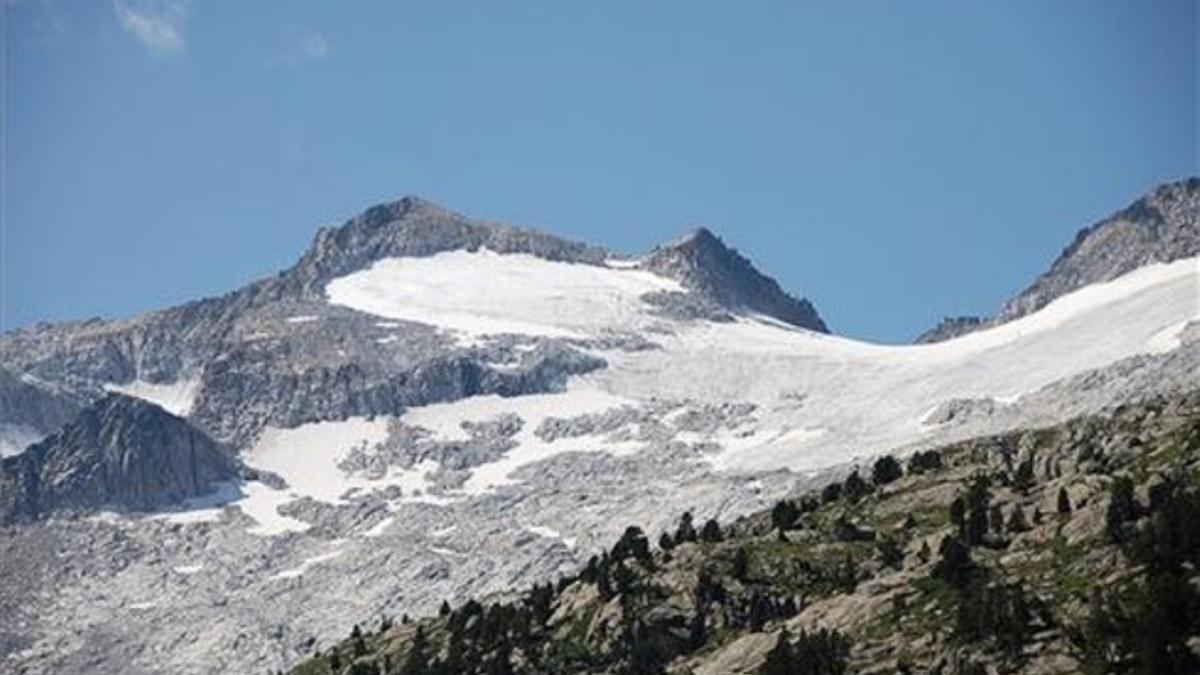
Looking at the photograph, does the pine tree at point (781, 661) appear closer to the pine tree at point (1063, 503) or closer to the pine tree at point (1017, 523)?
the pine tree at point (1017, 523)

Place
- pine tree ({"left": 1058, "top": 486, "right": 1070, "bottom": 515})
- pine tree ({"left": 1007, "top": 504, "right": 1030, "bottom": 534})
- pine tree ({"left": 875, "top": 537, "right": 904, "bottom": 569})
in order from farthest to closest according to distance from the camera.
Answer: pine tree ({"left": 875, "top": 537, "right": 904, "bottom": 569}) < pine tree ({"left": 1007, "top": 504, "right": 1030, "bottom": 534}) < pine tree ({"left": 1058, "top": 486, "right": 1070, "bottom": 515})

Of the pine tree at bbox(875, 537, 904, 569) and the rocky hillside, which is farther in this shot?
the pine tree at bbox(875, 537, 904, 569)

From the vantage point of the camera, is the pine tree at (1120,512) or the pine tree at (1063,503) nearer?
the pine tree at (1120,512)

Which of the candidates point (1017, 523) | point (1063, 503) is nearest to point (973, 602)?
point (1017, 523)

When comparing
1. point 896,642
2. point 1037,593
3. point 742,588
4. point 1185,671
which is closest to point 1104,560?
point 1037,593

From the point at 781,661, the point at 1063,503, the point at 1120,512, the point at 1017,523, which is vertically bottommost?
the point at 781,661

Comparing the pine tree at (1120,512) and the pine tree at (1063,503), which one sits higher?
the pine tree at (1063,503)

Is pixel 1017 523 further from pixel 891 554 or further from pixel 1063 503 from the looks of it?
pixel 891 554

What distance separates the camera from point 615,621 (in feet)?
638

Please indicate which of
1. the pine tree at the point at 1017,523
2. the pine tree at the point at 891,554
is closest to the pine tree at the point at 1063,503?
the pine tree at the point at 1017,523

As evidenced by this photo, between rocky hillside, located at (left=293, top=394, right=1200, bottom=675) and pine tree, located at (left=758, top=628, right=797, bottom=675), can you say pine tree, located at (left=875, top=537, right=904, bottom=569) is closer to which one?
rocky hillside, located at (left=293, top=394, right=1200, bottom=675)

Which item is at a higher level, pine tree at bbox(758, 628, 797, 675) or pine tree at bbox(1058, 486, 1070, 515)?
pine tree at bbox(1058, 486, 1070, 515)

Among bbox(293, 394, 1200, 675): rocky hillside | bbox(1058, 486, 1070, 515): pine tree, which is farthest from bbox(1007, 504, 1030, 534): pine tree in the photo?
bbox(1058, 486, 1070, 515): pine tree

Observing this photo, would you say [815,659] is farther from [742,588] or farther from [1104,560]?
[742,588]
